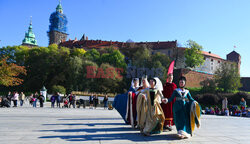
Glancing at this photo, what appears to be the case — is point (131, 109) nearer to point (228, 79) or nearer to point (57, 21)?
point (228, 79)

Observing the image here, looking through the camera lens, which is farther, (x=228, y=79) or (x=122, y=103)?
(x=228, y=79)

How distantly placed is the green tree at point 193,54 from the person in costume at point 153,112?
6109 centimetres

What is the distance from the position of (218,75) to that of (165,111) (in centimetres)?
5621

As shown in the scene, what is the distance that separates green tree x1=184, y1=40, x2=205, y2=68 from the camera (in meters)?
65.8

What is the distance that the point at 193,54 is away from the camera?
65750 millimetres

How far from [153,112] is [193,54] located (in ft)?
204

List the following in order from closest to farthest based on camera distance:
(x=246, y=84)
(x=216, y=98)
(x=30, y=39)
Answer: (x=216, y=98) < (x=246, y=84) < (x=30, y=39)

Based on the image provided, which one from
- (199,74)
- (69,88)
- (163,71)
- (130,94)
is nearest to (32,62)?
(69,88)

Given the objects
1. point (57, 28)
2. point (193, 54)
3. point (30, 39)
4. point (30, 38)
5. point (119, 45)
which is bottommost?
point (193, 54)

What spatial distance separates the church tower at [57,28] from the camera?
12938 centimetres

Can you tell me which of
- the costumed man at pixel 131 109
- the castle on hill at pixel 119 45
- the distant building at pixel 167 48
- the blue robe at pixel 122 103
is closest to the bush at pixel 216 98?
the castle on hill at pixel 119 45

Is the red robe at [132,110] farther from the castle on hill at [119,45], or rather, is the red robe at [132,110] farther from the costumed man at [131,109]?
the castle on hill at [119,45]

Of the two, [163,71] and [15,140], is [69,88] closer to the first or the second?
[163,71]

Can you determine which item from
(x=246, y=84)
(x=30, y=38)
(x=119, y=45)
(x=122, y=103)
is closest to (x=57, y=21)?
(x=30, y=38)
